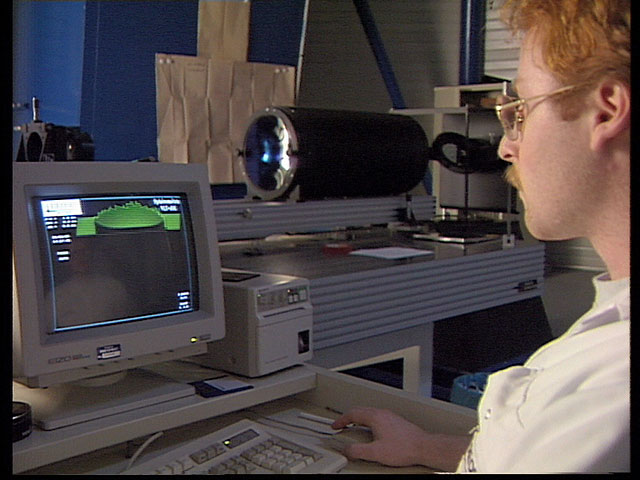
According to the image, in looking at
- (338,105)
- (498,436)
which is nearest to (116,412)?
(498,436)

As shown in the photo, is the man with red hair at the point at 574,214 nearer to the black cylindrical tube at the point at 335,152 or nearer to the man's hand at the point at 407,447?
the man's hand at the point at 407,447

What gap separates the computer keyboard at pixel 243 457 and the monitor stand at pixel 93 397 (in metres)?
0.11

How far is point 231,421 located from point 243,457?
0.85 feet

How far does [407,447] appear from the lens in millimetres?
1270

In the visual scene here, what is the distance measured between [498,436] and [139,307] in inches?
31.5

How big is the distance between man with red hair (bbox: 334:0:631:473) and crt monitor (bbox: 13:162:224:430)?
0.68 meters


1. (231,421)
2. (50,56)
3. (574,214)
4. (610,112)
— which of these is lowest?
(231,421)

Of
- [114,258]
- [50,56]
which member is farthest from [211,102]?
[114,258]

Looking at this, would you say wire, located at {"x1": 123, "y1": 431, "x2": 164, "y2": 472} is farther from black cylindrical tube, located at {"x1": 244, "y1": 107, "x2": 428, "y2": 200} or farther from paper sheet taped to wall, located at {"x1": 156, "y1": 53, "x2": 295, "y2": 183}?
paper sheet taped to wall, located at {"x1": 156, "y1": 53, "x2": 295, "y2": 183}

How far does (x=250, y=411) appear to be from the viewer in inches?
60.8

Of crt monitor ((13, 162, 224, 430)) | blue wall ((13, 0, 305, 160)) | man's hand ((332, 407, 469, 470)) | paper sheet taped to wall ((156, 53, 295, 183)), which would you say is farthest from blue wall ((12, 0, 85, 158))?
man's hand ((332, 407, 469, 470))

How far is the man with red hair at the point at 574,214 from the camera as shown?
2.28 feet

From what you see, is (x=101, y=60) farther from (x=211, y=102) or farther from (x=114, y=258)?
(x=114, y=258)

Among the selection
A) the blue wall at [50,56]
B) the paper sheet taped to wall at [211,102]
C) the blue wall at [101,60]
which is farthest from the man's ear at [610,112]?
the paper sheet taped to wall at [211,102]
